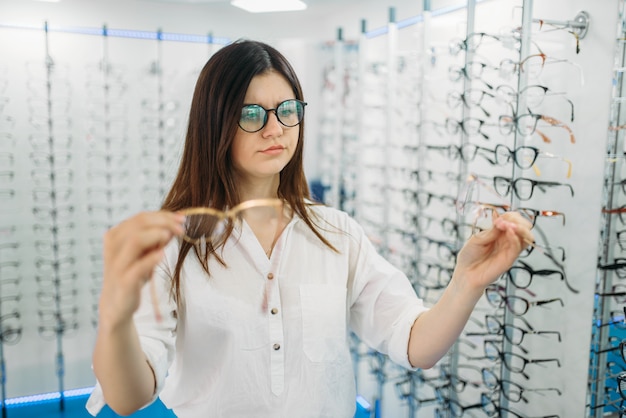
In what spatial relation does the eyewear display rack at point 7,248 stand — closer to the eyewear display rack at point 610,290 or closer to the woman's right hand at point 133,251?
the woman's right hand at point 133,251

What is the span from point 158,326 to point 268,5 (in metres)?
3.30

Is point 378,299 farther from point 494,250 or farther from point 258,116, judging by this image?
point 258,116

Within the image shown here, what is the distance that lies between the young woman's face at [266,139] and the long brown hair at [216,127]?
20 mm

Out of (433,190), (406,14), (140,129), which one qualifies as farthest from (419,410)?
(140,129)

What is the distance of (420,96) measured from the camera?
9.55 ft

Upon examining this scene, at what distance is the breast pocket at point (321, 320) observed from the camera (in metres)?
1.39

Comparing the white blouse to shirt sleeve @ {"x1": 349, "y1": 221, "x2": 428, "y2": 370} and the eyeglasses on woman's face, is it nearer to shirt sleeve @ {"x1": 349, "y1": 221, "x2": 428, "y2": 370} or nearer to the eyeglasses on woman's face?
shirt sleeve @ {"x1": 349, "y1": 221, "x2": 428, "y2": 370}

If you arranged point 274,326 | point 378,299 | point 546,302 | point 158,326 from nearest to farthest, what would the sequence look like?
point 158,326 → point 274,326 → point 378,299 → point 546,302

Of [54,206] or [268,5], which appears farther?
[268,5]

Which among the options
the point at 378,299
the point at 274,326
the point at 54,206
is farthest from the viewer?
the point at 54,206

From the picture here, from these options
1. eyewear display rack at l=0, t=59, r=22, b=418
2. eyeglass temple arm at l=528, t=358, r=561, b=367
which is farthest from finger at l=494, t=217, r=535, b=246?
eyewear display rack at l=0, t=59, r=22, b=418

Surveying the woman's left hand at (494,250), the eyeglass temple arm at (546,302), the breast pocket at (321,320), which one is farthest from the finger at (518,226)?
the eyeglass temple arm at (546,302)

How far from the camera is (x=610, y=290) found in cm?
197

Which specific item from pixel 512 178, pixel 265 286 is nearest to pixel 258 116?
pixel 265 286
